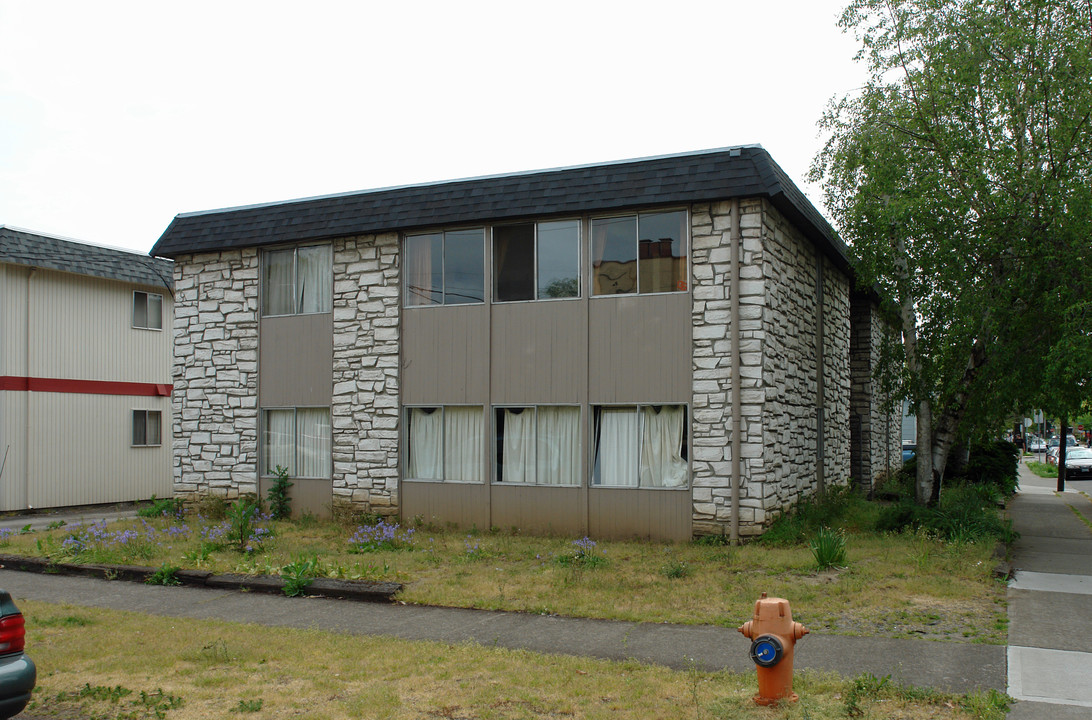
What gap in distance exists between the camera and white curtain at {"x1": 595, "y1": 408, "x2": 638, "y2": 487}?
45.8ft

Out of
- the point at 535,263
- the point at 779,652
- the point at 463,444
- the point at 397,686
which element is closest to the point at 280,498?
the point at 463,444

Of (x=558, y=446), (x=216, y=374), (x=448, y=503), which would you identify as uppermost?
(x=216, y=374)

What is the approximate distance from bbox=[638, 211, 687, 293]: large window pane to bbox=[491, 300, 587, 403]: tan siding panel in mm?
1193

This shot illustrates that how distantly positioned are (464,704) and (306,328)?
37.5ft

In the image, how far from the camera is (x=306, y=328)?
16.6m

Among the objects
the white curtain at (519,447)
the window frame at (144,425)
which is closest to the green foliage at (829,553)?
the white curtain at (519,447)

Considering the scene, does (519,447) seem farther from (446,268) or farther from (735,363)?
(735,363)

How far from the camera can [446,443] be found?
1540cm

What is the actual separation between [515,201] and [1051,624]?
9554 mm

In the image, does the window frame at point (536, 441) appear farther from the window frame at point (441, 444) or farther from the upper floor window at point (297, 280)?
the upper floor window at point (297, 280)

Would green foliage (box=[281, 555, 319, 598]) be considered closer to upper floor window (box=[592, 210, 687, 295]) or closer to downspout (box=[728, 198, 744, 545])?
downspout (box=[728, 198, 744, 545])

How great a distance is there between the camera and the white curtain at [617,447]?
13961mm

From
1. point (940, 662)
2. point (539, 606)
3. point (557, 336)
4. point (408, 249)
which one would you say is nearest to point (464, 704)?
point (539, 606)

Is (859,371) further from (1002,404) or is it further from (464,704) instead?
(464,704)
